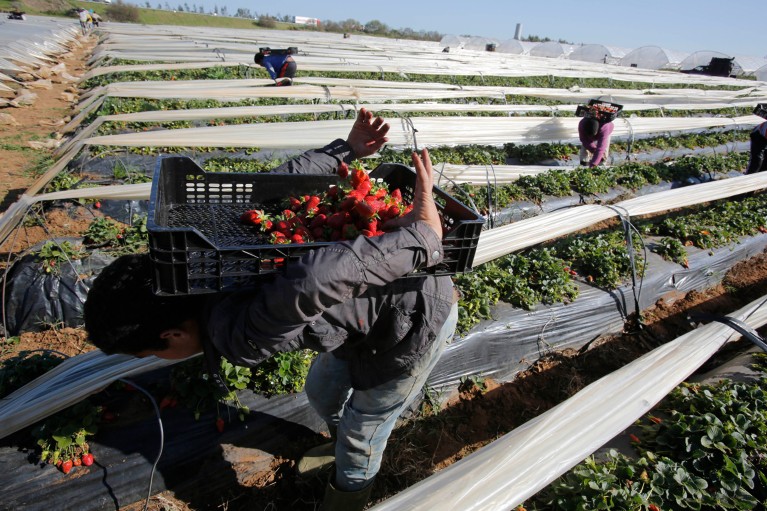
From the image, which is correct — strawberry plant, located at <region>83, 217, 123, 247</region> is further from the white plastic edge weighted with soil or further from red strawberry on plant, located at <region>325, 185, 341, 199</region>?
red strawberry on plant, located at <region>325, 185, 341, 199</region>

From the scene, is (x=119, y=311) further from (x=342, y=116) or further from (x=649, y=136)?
(x=649, y=136)

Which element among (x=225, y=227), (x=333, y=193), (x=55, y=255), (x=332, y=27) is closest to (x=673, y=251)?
(x=333, y=193)

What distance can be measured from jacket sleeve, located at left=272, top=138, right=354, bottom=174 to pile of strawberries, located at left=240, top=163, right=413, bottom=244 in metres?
0.28

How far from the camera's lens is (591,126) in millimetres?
8969

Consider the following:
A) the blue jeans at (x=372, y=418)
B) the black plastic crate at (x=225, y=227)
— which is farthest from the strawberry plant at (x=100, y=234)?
the blue jeans at (x=372, y=418)

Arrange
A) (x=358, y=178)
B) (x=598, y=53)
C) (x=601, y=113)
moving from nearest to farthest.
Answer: (x=358, y=178) → (x=601, y=113) → (x=598, y=53)

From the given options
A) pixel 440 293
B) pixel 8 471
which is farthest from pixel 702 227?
pixel 8 471

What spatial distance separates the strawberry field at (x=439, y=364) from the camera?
2.42m

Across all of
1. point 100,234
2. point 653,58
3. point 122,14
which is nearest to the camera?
point 100,234

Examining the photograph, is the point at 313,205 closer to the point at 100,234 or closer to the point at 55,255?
the point at 55,255

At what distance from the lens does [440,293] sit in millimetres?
1917

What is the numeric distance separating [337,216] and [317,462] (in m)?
1.73

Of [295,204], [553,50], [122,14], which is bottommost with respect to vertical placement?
[295,204]

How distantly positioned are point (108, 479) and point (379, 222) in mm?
2161
